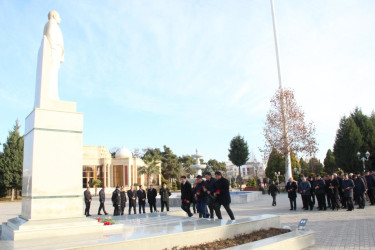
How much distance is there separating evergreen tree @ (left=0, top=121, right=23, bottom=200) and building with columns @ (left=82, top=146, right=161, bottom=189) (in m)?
12.9

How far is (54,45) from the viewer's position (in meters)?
7.60

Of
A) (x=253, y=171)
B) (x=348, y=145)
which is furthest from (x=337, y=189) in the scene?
(x=253, y=171)

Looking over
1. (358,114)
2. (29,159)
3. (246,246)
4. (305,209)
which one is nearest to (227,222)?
(246,246)

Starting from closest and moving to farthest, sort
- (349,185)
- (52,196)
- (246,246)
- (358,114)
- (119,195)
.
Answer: (246,246) → (52,196) → (349,185) → (119,195) → (358,114)

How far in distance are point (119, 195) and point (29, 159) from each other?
8220mm

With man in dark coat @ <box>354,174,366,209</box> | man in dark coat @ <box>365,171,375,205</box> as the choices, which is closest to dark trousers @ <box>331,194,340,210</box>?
man in dark coat @ <box>354,174,366,209</box>

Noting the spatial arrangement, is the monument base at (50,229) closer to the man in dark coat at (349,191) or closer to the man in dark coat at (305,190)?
the man in dark coat at (305,190)

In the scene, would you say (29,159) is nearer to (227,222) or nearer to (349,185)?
(227,222)

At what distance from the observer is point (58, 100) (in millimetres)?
7230

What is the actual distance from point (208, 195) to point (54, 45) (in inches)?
256

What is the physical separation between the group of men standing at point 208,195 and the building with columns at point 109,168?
37.5 meters

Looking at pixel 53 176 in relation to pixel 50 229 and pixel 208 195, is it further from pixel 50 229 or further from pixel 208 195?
pixel 208 195

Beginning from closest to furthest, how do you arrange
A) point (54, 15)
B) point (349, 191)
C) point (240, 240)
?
point (240, 240) < point (54, 15) < point (349, 191)

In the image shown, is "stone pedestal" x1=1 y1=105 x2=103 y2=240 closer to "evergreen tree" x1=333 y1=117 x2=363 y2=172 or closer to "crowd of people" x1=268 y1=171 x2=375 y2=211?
"crowd of people" x1=268 y1=171 x2=375 y2=211
